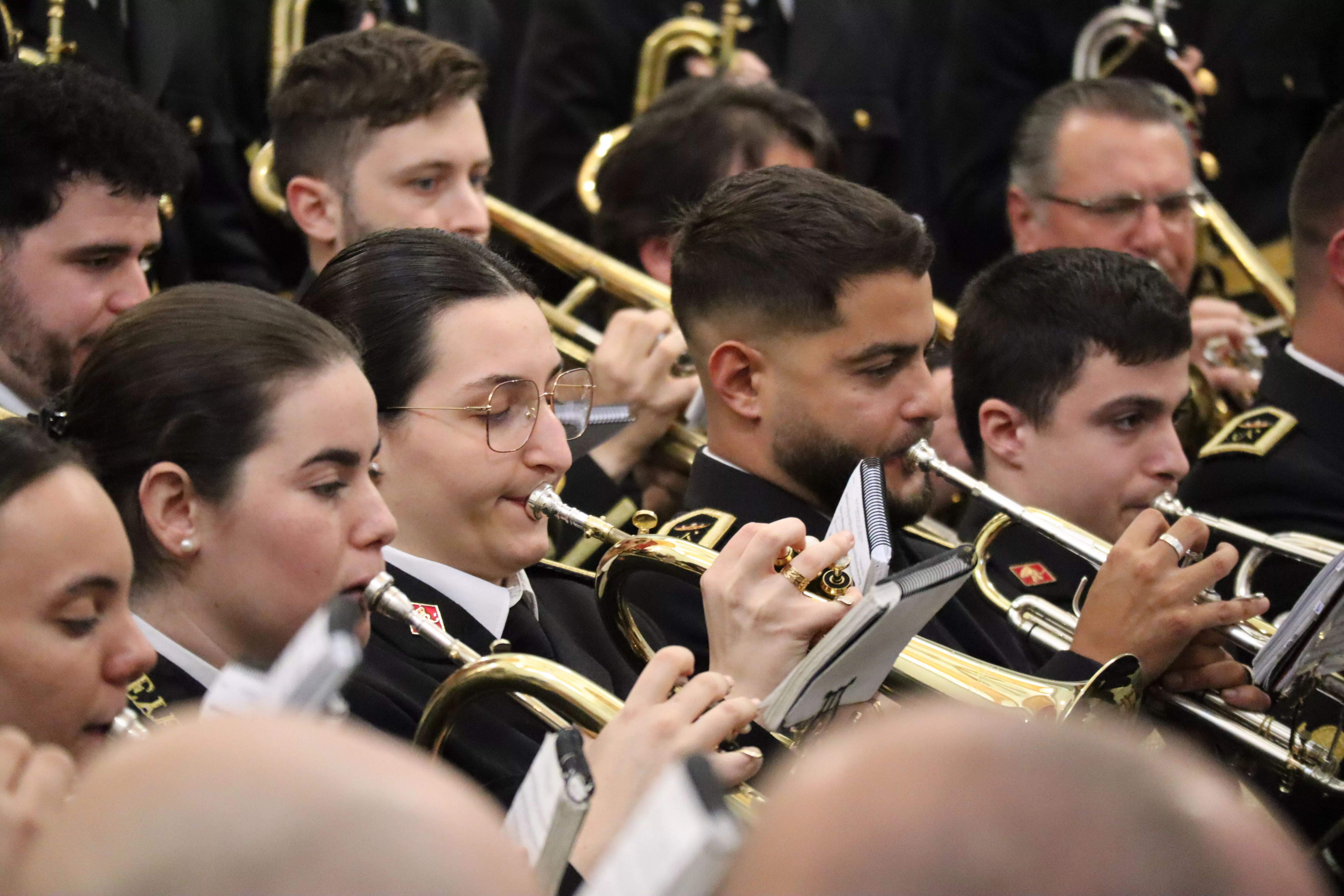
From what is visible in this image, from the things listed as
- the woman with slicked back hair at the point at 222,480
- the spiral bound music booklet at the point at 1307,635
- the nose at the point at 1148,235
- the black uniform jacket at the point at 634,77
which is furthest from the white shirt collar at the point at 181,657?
the black uniform jacket at the point at 634,77

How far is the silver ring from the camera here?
2992 mm

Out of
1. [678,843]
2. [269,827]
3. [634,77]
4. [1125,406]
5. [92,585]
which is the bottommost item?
[634,77]

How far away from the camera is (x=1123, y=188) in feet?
15.3

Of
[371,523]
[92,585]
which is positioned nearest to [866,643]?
[371,523]

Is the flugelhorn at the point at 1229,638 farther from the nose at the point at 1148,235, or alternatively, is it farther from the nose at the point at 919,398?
the nose at the point at 1148,235

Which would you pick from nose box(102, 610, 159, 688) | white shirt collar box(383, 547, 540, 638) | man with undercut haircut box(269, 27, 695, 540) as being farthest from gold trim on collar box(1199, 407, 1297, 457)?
nose box(102, 610, 159, 688)

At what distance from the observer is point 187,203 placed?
4.64m

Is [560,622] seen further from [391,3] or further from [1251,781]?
[391,3]

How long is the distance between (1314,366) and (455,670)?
235 centimetres

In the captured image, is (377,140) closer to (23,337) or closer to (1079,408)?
(23,337)

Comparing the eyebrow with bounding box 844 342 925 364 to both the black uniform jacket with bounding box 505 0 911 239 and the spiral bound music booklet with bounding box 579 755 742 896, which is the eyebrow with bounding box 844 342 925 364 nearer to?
the spiral bound music booklet with bounding box 579 755 742 896

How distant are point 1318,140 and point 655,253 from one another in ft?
5.69

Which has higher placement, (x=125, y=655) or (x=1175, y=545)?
(x=125, y=655)

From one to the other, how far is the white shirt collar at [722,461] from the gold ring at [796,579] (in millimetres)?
685
